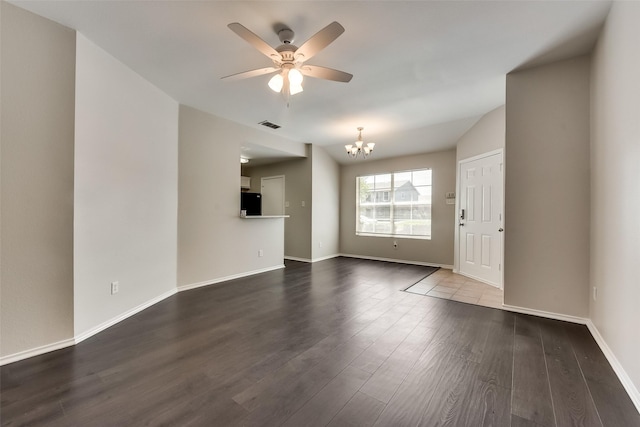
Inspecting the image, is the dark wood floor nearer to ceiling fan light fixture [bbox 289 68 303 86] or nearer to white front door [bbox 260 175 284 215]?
ceiling fan light fixture [bbox 289 68 303 86]

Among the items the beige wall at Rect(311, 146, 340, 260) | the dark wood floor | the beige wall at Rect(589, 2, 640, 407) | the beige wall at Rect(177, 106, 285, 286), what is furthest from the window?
the beige wall at Rect(589, 2, 640, 407)

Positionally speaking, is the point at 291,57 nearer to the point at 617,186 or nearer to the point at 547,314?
the point at 617,186

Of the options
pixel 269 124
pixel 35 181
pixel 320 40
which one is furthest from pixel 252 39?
pixel 269 124

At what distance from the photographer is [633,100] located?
1.71 m

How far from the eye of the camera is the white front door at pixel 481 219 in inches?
157

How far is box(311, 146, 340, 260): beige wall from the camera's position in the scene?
236 inches

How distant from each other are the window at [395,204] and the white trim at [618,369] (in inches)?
133

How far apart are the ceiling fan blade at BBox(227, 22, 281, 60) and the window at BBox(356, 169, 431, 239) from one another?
14.6 ft

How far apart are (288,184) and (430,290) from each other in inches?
152

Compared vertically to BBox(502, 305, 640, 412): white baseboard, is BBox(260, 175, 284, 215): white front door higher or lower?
higher

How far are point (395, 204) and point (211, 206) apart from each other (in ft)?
13.0

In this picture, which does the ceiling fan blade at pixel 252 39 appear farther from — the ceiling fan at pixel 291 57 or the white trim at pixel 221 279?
the white trim at pixel 221 279

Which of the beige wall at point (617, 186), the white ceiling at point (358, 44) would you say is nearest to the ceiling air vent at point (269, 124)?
the white ceiling at point (358, 44)

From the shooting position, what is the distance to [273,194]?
666cm
